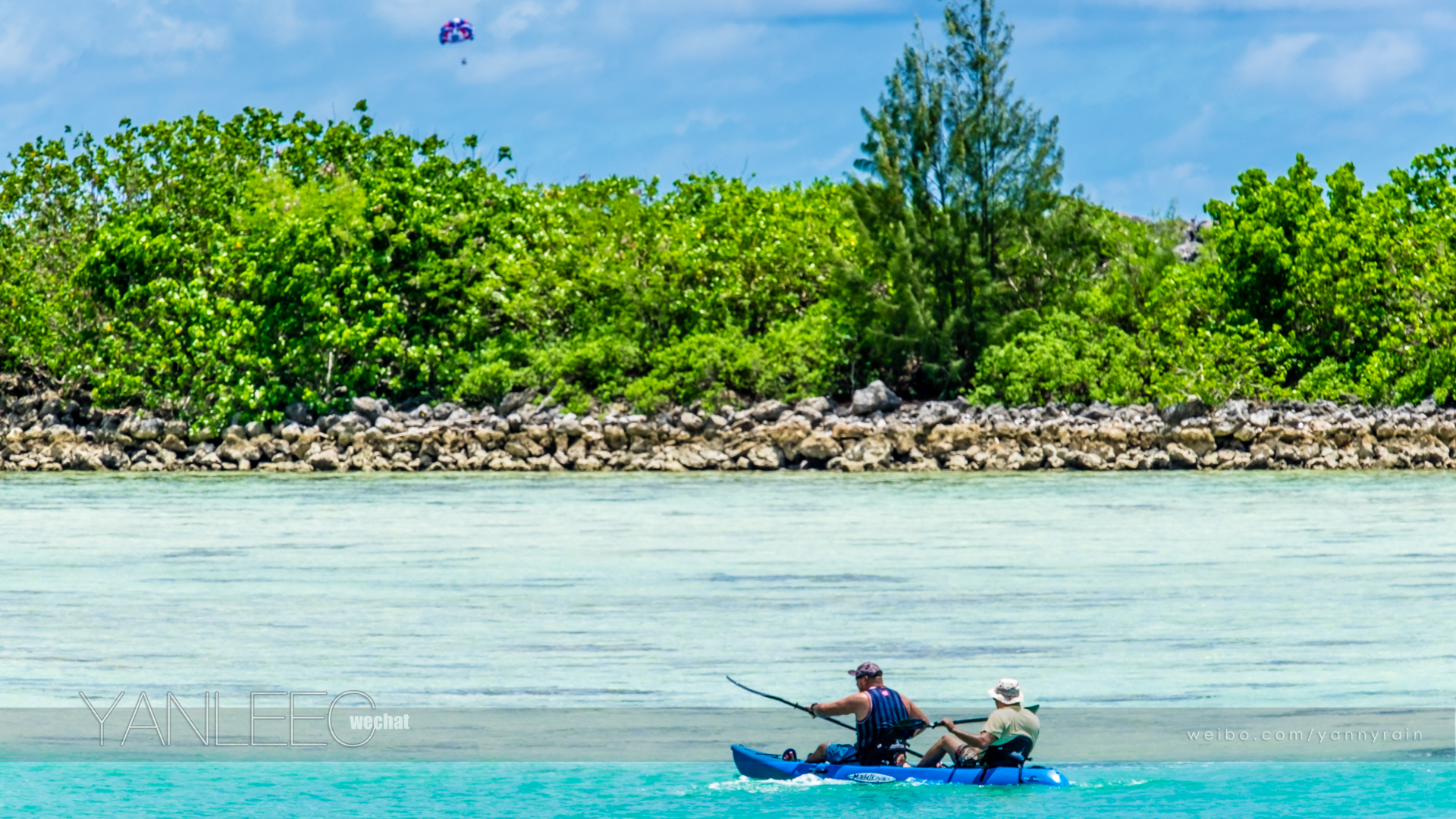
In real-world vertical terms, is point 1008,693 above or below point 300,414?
below

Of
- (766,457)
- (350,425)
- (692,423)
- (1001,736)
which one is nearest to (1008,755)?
(1001,736)

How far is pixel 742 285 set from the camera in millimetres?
47906

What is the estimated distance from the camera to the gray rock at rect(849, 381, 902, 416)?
147 ft

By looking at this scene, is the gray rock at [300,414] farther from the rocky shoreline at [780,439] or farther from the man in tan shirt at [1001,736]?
the man in tan shirt at [1001,736]

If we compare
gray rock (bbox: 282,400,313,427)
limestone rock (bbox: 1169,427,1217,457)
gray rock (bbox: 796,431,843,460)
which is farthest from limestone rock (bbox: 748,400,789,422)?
gray rock (bbox: 282,400,313,427)

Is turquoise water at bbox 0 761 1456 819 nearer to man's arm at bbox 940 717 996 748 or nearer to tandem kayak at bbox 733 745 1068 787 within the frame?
tandem kayak at bbox 733 745 1068 787

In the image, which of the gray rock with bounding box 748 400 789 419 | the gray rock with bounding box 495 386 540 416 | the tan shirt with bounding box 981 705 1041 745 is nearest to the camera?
the tan shirt with bounding box 981 705 1041 745

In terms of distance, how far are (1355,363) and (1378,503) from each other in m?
14.5

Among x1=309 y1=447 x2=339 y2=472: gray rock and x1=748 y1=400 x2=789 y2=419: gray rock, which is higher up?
x1=748 y1=400 x2=789 y2=419: gray rock

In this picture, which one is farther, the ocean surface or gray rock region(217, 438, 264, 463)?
gray rock region(217, 438, 264, 463)

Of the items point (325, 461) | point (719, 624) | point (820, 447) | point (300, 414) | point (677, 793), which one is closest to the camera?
point (677, 793)

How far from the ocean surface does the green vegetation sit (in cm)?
1236

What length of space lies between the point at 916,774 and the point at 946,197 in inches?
1430

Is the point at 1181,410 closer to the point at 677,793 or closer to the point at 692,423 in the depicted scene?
the point at 692,423
